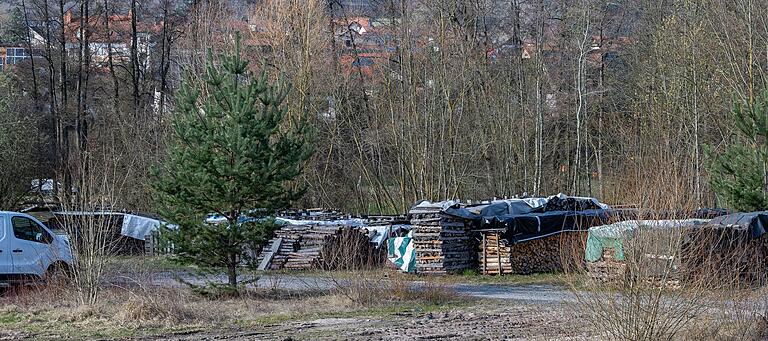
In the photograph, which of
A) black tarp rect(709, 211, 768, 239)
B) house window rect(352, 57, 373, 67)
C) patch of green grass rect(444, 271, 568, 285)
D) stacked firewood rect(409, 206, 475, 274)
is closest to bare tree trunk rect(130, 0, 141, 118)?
house window rect(352, 57, 373, 67)

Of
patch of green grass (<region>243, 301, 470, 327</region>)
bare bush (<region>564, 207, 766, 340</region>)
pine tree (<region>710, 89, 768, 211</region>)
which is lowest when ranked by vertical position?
patch of green grass (<region>243, 301, 470, 327</region>)

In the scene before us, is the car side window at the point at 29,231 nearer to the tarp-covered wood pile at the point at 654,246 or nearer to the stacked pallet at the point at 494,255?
the stacked pallet at the point at 494,255

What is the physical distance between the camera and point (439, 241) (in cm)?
2898

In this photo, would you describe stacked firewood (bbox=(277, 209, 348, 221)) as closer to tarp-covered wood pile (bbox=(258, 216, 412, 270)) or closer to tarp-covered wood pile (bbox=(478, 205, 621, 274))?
tarp-covered wood pile (bbox=(258, 216, 412, 270))

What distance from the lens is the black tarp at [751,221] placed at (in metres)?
23.7

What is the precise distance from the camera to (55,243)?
22422 mm

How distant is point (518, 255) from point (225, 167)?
11.1 meters

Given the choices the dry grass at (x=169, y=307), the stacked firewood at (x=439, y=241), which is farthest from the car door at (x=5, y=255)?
the stacked firewood at (x=439, y=241)

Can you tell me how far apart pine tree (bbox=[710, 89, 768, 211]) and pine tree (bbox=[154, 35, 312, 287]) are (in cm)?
1167

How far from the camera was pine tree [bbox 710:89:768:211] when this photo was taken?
83.8 feet

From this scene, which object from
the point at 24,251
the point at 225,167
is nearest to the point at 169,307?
the point at 225,167

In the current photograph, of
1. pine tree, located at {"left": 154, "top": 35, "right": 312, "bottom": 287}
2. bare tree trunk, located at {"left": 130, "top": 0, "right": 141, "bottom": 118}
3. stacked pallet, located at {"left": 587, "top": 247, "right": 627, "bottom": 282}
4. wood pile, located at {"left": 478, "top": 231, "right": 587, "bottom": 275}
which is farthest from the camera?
bare tree trunk, located at {"left": 130, "top": 0, "right": 141, "bottom": 118}

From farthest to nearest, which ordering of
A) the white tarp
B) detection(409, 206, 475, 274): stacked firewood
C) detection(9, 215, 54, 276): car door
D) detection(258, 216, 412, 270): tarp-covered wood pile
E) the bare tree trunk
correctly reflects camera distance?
the bare tree trunk, the white tarp, detection(258, 216, 412, 270): tarp-covered wood pile, detection(409, 206, 475, 274): stacked firewood, detection(9, 215, 54, 276): car door

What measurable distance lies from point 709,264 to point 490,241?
17466mm
